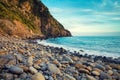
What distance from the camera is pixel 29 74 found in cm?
762

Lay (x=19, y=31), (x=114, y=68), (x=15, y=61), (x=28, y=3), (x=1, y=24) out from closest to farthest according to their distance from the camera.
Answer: (x=15, y=61)
(x=114, y=68)
(x=1, y=24)
(x=19, y=31)
(x=28, y=3)

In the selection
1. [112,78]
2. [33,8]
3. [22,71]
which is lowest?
[112,78]

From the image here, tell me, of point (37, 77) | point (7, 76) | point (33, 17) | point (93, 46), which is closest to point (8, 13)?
point (93, 46)

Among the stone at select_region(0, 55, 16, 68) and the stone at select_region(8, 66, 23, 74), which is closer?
the stone at select_region(8, 66, 23, 74)

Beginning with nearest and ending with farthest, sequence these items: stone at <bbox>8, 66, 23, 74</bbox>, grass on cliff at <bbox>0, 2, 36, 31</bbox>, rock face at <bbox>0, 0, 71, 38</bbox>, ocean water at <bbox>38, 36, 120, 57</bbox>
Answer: stone at <bbox>8, 66, 23, 74</bbox> < ocean water at <bbox>38, 36, 120, 57</bbox> < grass on cliff at <bbox>0, 2, 36, 31</bbox> < rock face at <bbox>0, 0, 71, 38</bbox>

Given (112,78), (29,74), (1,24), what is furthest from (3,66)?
(1,24)

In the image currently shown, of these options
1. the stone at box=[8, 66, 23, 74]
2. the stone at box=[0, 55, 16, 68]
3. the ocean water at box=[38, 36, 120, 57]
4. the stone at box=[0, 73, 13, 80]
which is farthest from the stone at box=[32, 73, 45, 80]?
the ocean water at box=[38, 36, 120, 57]

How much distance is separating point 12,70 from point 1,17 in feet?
119

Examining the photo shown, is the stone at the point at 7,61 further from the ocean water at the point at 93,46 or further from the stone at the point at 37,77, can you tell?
the ocean water at the point at 93,46

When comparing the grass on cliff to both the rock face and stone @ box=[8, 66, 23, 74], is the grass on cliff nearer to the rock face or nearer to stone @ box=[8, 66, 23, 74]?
the rock face

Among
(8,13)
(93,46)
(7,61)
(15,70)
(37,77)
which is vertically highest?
(8,13)

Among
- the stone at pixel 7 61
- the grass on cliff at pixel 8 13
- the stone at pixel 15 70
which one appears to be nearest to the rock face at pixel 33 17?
the grass on cliff at pixel 8 13

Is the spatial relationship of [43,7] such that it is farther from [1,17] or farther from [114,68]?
[114,68]

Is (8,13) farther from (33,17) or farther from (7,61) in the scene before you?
(7,61)
